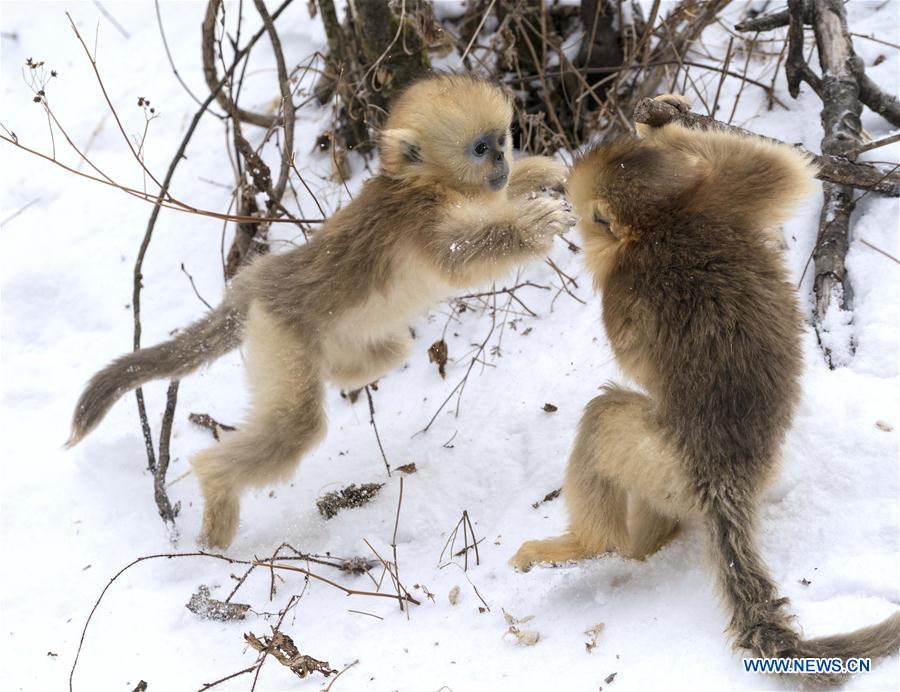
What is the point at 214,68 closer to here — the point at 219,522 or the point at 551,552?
the point at 219,522

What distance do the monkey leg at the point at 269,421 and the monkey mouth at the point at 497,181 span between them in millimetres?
1300

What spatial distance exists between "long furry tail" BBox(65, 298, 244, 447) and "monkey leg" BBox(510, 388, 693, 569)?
2.13 metres

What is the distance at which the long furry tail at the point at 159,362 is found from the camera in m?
4.72

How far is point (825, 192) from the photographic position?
489 cm

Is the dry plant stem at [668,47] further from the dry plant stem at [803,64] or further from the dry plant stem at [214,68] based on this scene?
the dry plant stem at [214,68]

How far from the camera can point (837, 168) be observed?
15.0ft

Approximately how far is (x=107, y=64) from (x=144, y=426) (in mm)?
4304

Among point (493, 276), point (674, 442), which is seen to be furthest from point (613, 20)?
point (674, 442)

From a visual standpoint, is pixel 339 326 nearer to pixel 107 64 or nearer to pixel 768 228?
pixel 768 228

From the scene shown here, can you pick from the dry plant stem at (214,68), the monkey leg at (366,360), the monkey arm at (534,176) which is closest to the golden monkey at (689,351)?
the monkey arm at (534,176)

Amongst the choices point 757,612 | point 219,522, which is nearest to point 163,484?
point 219,522

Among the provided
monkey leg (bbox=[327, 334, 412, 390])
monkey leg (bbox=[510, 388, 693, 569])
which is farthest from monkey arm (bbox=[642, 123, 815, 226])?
monkey leg (bbox=[327, 334, 412, 390])

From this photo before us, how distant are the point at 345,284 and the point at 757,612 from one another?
259cm

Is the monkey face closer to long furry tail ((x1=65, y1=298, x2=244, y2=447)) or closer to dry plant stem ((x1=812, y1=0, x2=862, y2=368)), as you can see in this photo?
long furry tail ((x1=65, y1=298, x2=244, y2=447))
